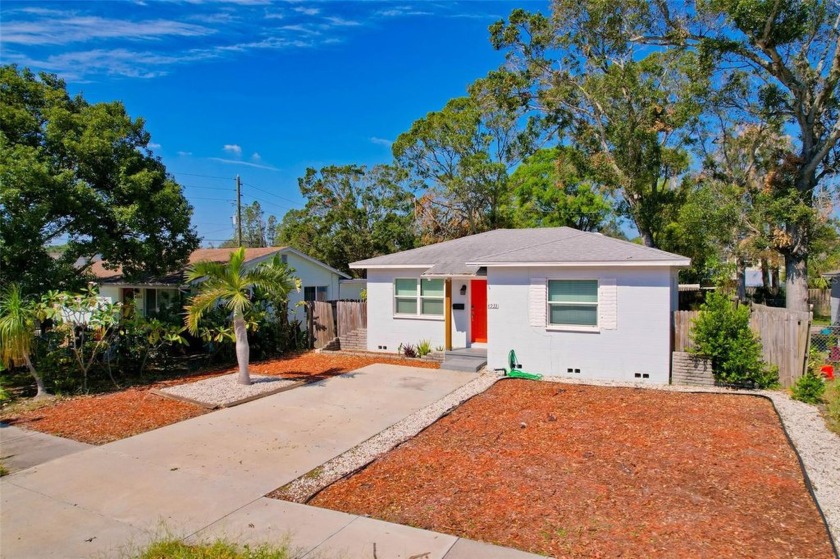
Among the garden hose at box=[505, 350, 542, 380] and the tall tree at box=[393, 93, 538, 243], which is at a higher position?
the tall tree at box=[393, 93, 538, 243]

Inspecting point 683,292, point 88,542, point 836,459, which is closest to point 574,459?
point 836,459

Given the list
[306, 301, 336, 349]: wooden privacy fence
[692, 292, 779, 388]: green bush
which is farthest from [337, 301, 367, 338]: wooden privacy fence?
[692, 292, 779, 388]: green bush

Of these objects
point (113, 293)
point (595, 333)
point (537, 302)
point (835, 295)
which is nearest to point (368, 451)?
point (537, 302)

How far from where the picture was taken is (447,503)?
523 cm

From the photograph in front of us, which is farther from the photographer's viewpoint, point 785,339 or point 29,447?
point 785,339

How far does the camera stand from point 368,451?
690 centimetres

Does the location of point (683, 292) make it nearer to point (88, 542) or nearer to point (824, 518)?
point (824, 518)

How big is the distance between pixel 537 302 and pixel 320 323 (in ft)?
26.6

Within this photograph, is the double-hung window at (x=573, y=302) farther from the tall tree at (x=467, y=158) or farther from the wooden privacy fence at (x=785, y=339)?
the tall tree at (x=467, y=158)

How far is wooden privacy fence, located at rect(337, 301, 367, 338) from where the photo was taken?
16281 mm

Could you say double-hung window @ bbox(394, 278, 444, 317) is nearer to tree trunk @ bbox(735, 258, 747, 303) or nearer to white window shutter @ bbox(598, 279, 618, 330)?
white window shutter @ bbox(598, 279, 618, 330)

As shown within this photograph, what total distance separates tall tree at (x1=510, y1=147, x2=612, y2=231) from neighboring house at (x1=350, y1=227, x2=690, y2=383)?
1453cm

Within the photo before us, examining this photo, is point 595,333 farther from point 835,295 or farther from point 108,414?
point 835,295

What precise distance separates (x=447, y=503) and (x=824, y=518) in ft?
12.5
